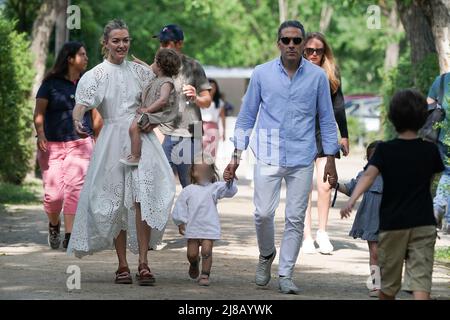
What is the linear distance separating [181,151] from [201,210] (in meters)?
2.56

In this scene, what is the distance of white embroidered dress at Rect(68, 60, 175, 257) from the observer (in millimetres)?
10445

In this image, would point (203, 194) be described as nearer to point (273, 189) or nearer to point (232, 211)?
point (273, 189)

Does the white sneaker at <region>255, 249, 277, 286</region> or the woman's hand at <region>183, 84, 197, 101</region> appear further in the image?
the woman's hand at <region>183, 84, 197, 101</region>

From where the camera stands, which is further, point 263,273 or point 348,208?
point 263,273

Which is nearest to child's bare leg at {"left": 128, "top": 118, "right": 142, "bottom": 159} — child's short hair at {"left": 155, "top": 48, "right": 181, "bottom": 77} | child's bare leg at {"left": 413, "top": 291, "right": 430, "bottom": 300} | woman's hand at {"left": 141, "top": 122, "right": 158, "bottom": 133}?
woman's hand at {"left": 141, "top": 122, "right": 158, "bottom": 133}

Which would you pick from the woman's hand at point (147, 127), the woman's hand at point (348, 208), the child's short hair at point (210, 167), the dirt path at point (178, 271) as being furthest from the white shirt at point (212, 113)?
the woman's hand at point (348, 208)

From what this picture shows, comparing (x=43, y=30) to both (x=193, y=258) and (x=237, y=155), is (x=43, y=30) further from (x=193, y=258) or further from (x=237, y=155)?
(x=237, y=155)

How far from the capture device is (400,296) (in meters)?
9.88

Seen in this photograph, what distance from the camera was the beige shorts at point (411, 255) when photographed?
800 centimetres

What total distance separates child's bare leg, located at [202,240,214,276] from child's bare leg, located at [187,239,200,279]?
8 centimetres

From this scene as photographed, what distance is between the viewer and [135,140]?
34.0 ft

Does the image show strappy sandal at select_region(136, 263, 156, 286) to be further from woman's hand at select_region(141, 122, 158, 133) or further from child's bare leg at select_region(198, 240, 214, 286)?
woman's hand at select_region(141, 122, 158, 133)

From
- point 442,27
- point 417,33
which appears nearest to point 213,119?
point 417,33
